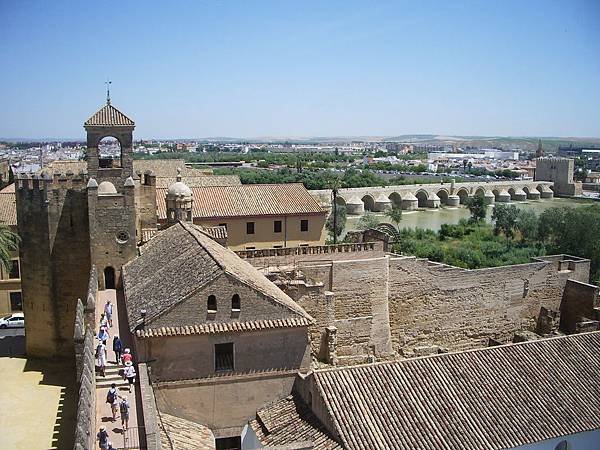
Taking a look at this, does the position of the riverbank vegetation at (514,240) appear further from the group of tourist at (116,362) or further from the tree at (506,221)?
the group of tourist at (116,362)

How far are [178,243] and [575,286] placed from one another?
16027 mm

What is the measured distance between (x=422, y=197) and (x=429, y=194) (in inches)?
51.5

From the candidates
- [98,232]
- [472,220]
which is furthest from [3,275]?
[472,220]

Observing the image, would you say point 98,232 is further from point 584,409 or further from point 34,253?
point 584,409

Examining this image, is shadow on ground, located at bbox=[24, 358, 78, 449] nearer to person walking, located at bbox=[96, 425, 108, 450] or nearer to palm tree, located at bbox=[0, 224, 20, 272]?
palm tree, located at bbox=[0, 224, 20, 272]

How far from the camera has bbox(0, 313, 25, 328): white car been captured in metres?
26.1

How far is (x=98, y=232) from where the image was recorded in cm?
1964

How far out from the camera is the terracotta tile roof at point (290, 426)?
1230cm

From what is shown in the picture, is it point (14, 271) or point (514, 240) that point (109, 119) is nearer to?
point (14, 271)

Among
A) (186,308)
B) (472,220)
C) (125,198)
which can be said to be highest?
(125,198)

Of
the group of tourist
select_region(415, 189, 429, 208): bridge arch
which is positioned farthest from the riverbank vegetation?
select_region(415, 189, 429, 208): bridge arch

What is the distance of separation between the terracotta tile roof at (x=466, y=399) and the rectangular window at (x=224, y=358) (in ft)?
7.01

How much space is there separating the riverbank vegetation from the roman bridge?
48.6 feet

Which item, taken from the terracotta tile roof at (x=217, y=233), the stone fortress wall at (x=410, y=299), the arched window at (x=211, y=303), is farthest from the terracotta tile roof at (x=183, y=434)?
the terracotta tile roof at (x=217, y=233)
